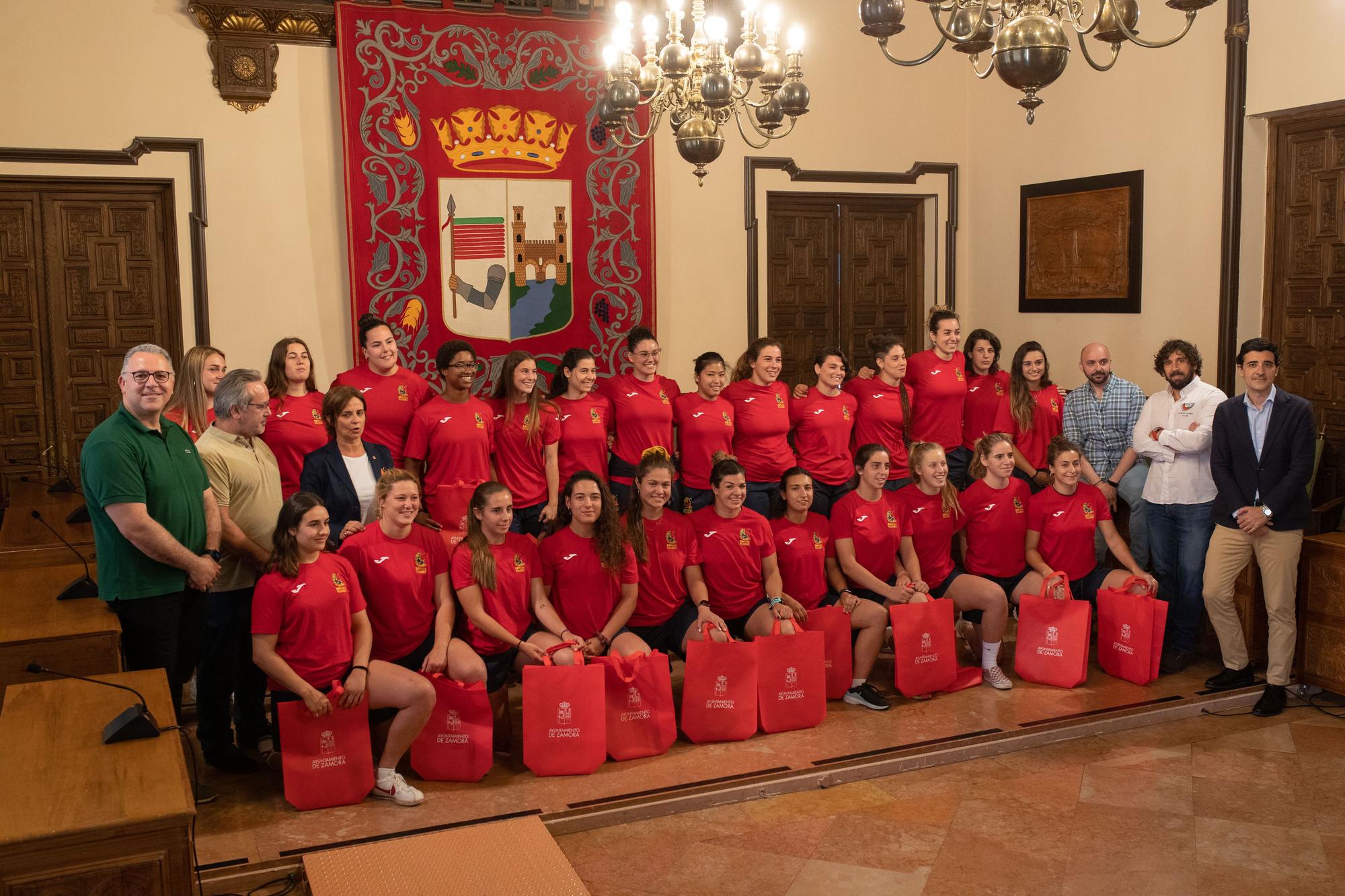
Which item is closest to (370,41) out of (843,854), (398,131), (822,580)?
(398,131)

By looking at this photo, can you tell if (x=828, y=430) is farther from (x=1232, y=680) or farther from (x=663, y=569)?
(x=1232, y=680)

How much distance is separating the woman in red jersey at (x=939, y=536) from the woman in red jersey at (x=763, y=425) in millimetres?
678

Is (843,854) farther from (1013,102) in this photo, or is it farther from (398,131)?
(1013,102)

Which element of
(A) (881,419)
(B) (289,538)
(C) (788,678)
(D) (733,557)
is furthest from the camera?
(A) (881,419)

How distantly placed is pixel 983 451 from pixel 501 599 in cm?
237

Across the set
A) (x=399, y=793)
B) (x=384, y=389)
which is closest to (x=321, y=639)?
(x=399, y=793)

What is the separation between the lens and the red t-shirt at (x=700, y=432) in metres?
5.70

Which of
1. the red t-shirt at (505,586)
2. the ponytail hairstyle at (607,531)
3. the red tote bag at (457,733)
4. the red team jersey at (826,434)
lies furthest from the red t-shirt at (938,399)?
the red tote bag at (457,733)

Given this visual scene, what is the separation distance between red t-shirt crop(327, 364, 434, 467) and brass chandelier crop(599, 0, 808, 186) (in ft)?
4.97

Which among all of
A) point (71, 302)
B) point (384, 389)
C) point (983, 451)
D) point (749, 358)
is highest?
point (71, 302)

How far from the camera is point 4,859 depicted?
7.39ft

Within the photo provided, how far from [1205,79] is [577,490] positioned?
4.33 meters

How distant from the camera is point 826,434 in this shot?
5.88m

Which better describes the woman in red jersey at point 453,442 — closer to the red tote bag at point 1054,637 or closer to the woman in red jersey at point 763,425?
the woman in red jersey at point 763,425
